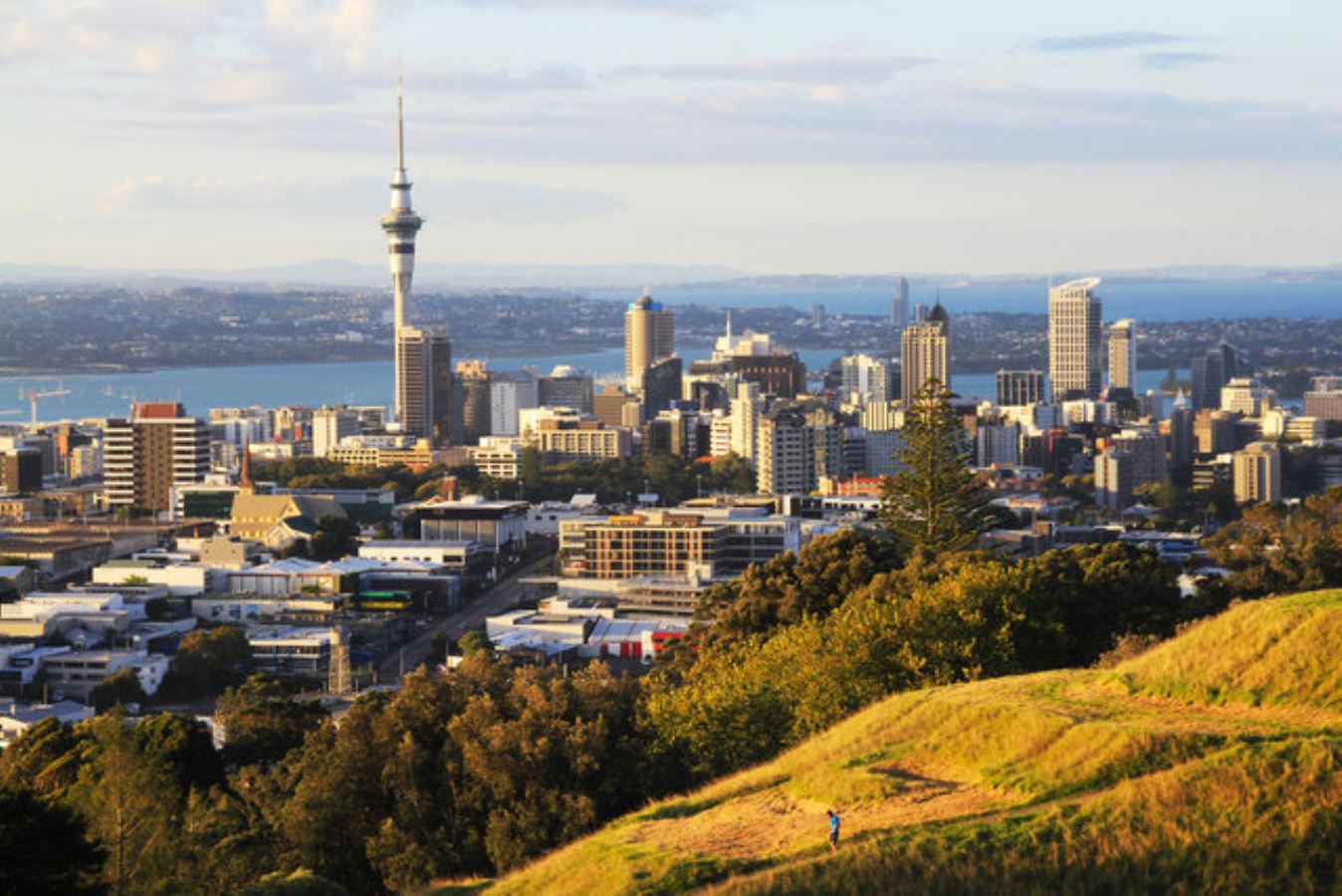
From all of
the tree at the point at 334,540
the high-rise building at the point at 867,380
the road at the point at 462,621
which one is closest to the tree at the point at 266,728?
the road at the point at 462,621

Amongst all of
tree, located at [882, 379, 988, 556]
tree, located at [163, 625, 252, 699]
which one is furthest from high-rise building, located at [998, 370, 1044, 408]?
tree, located at [882, 379, 988, 556]

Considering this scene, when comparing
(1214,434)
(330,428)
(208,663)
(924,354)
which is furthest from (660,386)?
(208,663)

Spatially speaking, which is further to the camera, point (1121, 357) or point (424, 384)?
point (1121, 357)

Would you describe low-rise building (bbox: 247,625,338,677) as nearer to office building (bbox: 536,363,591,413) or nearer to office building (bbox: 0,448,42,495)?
office building (bbox: 0,448,42,495)

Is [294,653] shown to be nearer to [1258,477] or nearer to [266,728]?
[266,728]

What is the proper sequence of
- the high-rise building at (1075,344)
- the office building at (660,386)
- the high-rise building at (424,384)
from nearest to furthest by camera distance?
the high-rise building at (424,384) → the office building at (660,386) → the high-rise building at (1075,344)

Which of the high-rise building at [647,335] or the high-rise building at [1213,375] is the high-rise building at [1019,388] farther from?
the high-rise building at [647,335]
